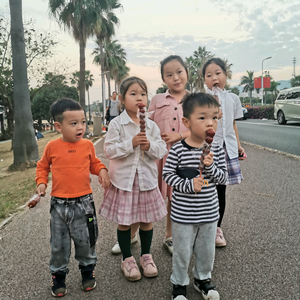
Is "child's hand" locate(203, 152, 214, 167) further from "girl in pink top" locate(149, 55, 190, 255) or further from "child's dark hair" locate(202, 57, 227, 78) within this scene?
"child's dark hair" locate(202, 57, 227, 78)

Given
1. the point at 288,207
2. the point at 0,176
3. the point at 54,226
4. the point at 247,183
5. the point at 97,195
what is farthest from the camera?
the point at 0,176

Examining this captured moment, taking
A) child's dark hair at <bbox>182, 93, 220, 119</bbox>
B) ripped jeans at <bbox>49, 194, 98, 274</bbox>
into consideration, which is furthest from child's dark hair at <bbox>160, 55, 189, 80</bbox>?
ripped jeans at <bbox>49, 194, 98, 274</bbox>

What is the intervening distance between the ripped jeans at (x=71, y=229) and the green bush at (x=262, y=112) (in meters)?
27.0

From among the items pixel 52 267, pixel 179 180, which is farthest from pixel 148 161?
pixel 52 267

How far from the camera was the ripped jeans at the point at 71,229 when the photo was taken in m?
2.24

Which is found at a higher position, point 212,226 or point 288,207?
point 212,226

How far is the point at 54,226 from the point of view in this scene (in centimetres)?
224

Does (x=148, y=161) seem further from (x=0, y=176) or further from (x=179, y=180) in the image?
(x=0, y=176)

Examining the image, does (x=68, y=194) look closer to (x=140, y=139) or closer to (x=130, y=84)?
(x=140, y=139)

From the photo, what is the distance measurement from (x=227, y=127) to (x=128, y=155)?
1158mm

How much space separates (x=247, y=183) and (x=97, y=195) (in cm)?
283

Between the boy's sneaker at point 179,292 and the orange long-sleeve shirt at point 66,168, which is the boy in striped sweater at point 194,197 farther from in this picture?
the orange long-sleeve shirt at point 66,168

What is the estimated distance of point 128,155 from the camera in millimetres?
2424

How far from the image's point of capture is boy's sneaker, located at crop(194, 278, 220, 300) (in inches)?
81.4
